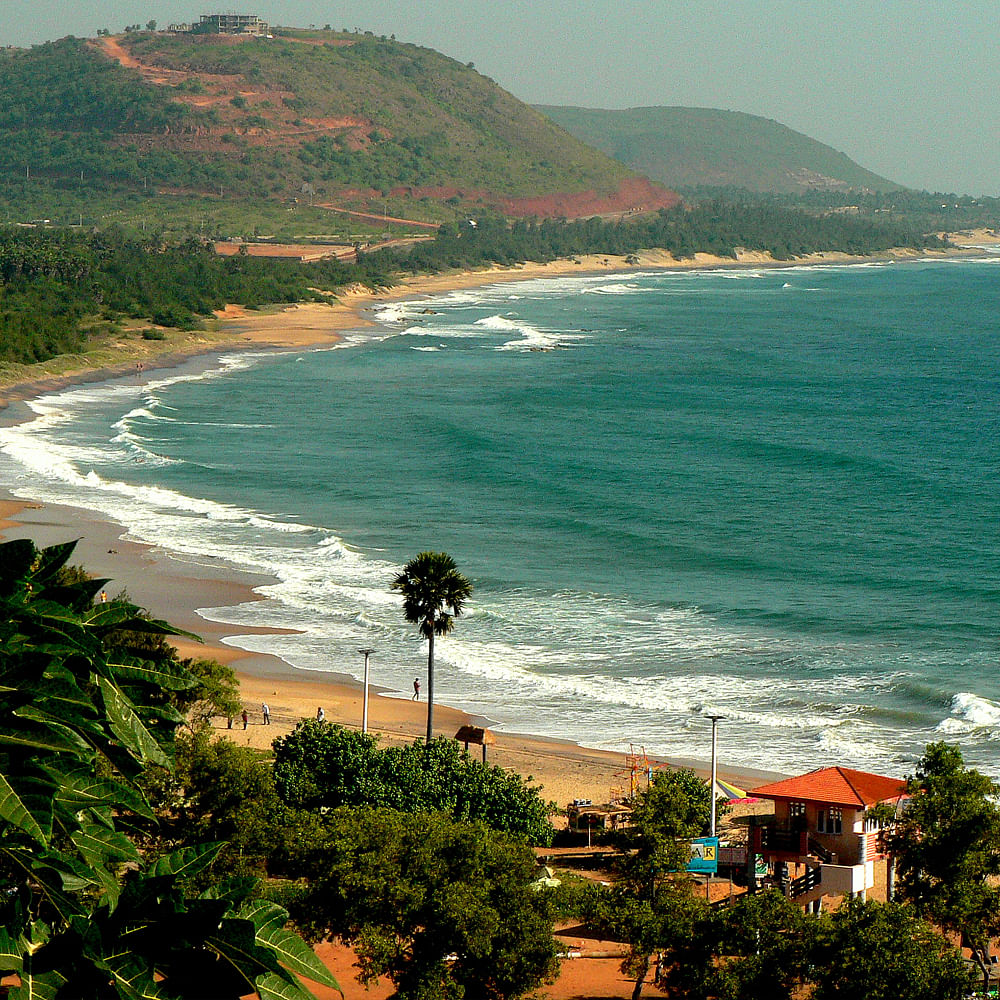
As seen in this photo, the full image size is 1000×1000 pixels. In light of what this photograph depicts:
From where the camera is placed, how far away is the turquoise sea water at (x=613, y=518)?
4353 centimetres

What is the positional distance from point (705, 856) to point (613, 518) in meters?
38.1

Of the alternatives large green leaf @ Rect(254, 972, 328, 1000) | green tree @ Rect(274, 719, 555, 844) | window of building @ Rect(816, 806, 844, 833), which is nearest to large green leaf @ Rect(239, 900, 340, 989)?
large green leaf @ Rect(254, 972, 328, 1000)

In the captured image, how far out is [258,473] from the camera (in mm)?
75250

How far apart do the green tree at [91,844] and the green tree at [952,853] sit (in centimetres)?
1877

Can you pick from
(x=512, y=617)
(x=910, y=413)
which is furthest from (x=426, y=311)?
(x=512, y=617)

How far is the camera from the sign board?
94.1 ft

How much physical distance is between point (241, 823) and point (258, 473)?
164ft

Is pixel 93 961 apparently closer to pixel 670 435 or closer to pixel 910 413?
pixel 670 435

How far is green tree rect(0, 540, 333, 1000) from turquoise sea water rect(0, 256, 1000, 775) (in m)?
31.7

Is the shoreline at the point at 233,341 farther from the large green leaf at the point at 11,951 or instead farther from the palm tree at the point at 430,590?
the large green leaf at the point at 11,951

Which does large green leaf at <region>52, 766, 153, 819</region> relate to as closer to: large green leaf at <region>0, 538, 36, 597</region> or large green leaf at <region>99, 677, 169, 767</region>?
large green leaf at <region>99, 677, 169, 767</region>

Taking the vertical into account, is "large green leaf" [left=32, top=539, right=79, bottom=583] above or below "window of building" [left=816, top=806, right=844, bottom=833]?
above

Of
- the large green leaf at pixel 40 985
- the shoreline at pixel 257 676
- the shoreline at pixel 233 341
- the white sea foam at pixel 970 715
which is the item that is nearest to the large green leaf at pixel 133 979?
the large green leaf at pixel 40 985

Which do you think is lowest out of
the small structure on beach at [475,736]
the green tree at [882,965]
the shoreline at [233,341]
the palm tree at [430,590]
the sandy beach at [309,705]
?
the sandy beach at [309,705]
